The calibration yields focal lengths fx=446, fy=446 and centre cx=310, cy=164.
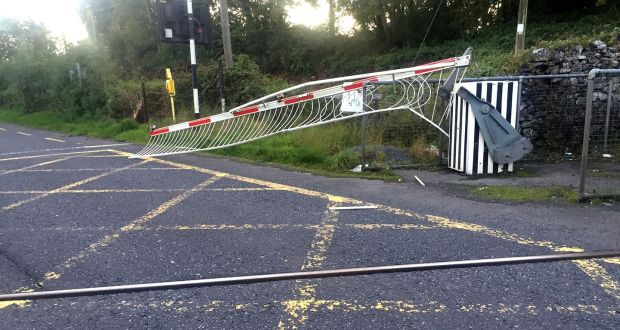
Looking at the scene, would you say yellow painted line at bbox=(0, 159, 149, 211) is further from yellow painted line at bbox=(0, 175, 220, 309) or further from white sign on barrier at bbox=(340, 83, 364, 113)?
white sign on barrier at bbox=(340, 83, 364, 113)

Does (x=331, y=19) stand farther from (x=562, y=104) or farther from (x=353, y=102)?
(x=353, y=102)

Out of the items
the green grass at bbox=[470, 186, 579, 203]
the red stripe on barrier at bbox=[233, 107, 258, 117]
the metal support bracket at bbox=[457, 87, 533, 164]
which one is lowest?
the green grass at bbox=[470, 186, 579, 203]

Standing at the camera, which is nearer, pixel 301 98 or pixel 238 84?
pixel 301 98

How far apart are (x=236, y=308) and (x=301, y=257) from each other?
98 centimetres

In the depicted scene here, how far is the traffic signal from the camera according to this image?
11.1m

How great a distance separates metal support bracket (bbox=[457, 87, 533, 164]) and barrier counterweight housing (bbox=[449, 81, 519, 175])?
127 mm

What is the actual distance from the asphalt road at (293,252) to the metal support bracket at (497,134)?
1.16m

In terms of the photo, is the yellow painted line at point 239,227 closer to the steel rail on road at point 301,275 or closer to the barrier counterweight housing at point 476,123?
the steel rail on road at point 301,275

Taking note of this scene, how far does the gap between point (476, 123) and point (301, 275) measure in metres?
4.27

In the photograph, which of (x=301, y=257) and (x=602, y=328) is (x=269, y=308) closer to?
(x=301, y=257)

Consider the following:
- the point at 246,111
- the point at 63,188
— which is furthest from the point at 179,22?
the point at 63,188

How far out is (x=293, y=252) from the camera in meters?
4.07

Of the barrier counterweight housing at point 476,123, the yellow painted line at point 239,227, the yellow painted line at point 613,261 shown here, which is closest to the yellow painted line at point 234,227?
the yellow painted line at point 239,227

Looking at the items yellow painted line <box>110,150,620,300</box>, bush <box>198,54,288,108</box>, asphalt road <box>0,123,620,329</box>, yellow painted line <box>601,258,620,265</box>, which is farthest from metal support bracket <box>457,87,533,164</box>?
bush <box>198,54,288,108</box>
